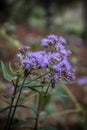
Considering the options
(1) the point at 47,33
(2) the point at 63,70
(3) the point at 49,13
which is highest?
(3) the point at 49,13

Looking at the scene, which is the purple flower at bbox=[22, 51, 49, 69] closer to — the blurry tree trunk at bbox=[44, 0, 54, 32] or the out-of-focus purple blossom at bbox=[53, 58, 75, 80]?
the out-of-focus purple blossom at bbox=[53, 58, 75, 80]

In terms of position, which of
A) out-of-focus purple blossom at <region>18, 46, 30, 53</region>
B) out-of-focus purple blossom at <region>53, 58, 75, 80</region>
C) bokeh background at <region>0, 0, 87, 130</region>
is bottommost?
out-of-focus purple blossom at <region>53, 58, 75, 80</region>

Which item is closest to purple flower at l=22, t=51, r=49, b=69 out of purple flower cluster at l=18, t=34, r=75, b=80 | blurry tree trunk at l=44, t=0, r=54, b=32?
purple flower cluster at l=18, t=34, r=75, b=80

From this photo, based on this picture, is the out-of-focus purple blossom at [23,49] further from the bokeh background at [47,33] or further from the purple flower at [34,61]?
the bokeh background at [47,33]

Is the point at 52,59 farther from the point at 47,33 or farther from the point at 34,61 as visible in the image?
the point at 47,33

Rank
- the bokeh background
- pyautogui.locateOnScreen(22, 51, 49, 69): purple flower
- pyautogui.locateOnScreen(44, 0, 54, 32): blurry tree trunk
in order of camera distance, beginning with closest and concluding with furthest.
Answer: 1. pyautogui.locateOnScreen(22, 51, 49, 69): purple flower
2. the bokeh background
3. pyautogui.locateOnScreen(44, 0, 54, 32): blurry tree trunk

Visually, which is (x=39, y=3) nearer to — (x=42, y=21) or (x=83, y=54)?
(x=42, y=21)

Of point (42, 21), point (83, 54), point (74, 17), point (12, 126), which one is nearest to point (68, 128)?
point (12, 126)

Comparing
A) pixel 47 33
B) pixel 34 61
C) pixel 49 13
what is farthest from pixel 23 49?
pixel 49 13
